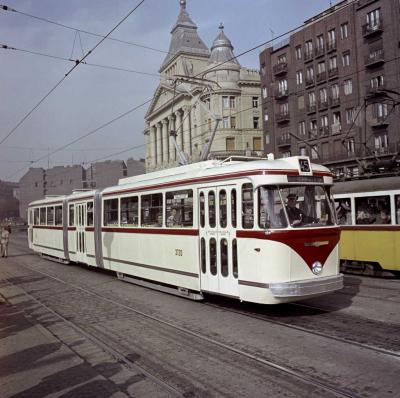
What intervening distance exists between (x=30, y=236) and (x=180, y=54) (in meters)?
60.3

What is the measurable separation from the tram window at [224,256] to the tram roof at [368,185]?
18.9 ft

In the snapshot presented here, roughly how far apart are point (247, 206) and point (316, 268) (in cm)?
157

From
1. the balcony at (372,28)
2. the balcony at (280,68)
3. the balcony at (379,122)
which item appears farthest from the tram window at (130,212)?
the balcony at (280,68)

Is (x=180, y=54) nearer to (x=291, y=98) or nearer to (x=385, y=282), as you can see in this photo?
(x=291, y=98)

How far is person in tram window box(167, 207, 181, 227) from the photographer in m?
10.6

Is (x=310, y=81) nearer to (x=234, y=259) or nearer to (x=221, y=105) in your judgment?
(x=221, y=105)

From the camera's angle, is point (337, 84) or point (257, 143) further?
point (257, 143)

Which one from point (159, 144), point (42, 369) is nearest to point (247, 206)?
point (42, 369)

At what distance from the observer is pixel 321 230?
338 inches

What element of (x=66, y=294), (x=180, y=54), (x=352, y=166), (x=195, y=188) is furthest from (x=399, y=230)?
(x=180, y=54)

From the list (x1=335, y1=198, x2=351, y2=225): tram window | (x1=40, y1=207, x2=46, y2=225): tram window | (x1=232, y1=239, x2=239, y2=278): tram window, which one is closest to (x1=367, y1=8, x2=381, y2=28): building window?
(x1=40, y1=207, x2=46, y2=225): tram window

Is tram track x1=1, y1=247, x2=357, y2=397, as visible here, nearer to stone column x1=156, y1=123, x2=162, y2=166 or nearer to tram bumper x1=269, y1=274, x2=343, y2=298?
tram bumper x1=269, y1=274, x2=343, y2=298

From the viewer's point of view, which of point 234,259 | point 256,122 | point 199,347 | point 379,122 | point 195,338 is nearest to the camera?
point 199,347

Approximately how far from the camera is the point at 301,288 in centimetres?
801
